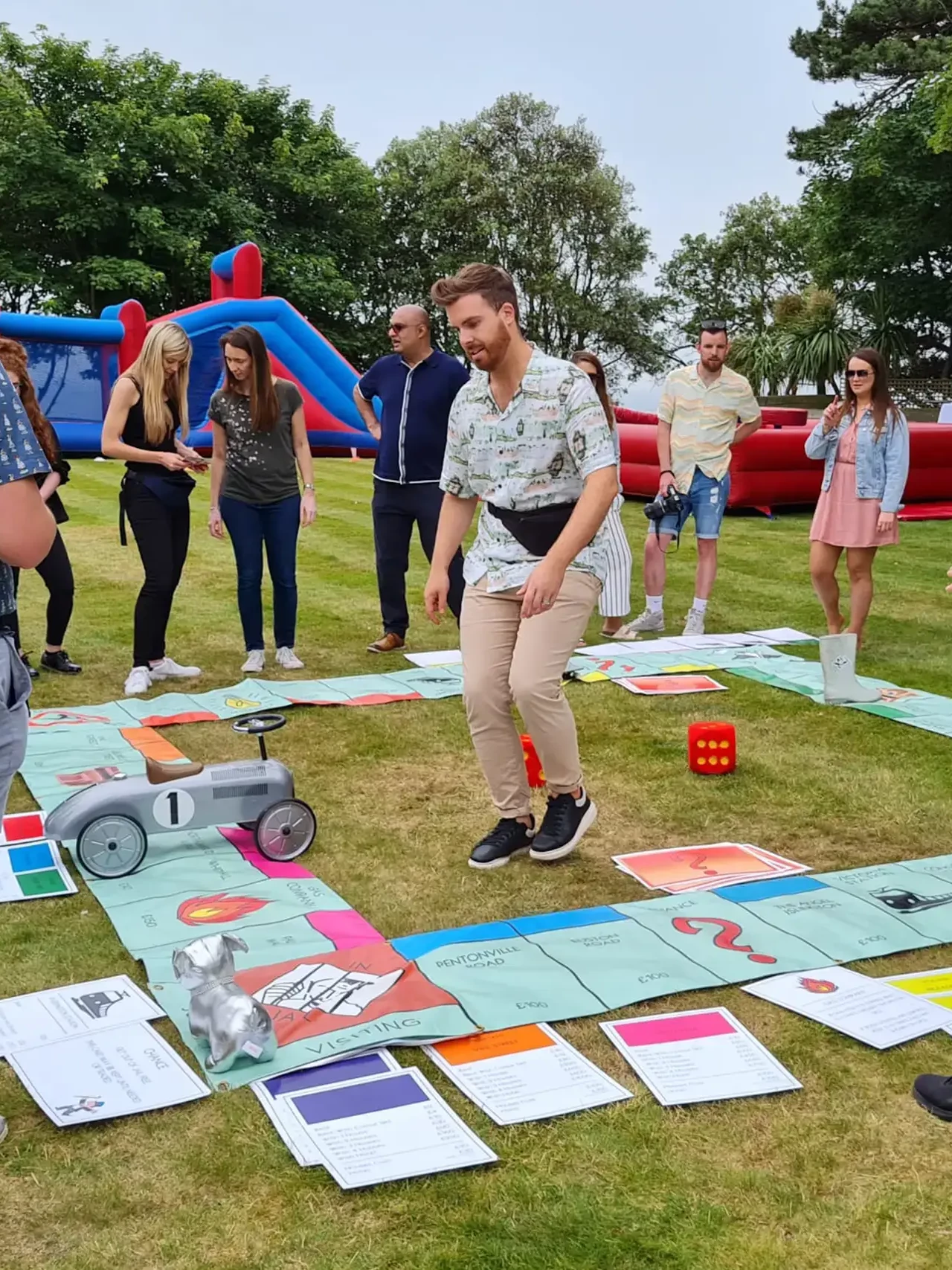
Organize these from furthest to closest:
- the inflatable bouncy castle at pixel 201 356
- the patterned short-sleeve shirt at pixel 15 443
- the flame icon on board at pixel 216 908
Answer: the inflatable bouncy castle at pixel 201 356
the flame icon on board at pixel 216 908
the patterned short-sleeve shirt at pixel 15 443

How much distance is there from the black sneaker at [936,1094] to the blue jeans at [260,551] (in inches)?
188

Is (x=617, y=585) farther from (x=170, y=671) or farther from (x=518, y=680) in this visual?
(x=518, y=680)

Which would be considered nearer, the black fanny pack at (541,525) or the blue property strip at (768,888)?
the blue property strip at (768,888)

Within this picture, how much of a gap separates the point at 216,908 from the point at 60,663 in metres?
3.63

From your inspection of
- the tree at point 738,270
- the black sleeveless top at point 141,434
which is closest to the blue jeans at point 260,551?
the black sleeveless top at point 141,434

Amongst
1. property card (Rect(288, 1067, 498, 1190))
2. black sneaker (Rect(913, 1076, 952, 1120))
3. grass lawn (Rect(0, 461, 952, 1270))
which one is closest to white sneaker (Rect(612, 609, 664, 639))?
grass lawn (Rect(0, 461, 952, 1270))

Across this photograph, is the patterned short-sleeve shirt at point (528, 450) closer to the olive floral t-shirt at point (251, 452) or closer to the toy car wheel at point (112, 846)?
the toy car wheel at point (112, 846)

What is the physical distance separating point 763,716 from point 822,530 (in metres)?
1.63

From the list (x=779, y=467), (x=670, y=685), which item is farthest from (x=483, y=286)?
(x=779, y=467)

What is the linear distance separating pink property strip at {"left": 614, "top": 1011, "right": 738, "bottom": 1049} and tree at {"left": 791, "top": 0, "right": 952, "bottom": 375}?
33.3 m

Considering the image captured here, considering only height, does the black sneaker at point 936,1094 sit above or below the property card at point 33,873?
above

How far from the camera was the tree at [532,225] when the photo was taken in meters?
48.5

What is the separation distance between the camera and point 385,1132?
2.52 meters

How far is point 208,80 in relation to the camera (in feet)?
124
